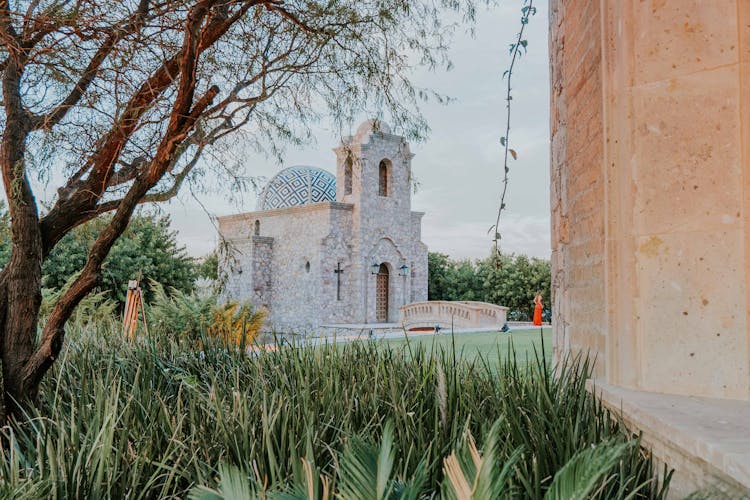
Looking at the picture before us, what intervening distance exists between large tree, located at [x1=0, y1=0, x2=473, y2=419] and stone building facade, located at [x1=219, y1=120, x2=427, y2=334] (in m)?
15.8

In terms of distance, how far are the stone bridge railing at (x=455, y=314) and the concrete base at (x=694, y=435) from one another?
14.1 meters

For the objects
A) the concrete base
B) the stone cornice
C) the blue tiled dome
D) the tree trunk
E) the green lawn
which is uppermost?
the blue tiled dome

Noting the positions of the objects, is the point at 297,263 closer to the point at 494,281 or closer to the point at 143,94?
the point at 494,281

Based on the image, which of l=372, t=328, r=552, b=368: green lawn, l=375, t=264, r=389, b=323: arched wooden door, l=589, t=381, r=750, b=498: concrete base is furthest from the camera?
l=375, t=264, r=389, b=323: arched wooden door

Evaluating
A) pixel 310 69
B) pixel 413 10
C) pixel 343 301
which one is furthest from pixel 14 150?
pixel 343 301

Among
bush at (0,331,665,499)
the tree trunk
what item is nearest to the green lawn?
bush at (0,331,665,499)

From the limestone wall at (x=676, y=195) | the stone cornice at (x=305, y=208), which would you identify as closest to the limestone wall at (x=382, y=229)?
the stone cornice at (x=305, y=208)

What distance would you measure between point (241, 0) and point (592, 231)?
2731 millimetres

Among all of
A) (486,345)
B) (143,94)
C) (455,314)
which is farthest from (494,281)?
(143,94)

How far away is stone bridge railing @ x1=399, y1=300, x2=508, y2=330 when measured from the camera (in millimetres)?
17859

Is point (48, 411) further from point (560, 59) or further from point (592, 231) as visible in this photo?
point (560, 59)

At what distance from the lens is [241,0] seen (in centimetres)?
412

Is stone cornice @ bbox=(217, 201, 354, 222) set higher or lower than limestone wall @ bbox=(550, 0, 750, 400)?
higher

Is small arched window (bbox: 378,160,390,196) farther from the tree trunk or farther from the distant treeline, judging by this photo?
the tree trunk
